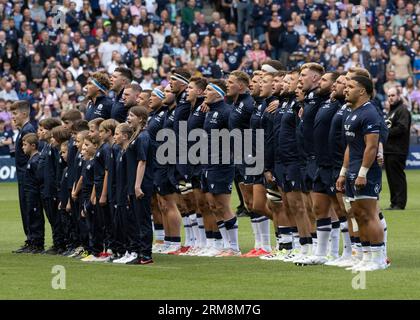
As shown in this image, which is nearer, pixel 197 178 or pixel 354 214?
pixel 354 214

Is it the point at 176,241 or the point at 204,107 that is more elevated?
the point at 204,107

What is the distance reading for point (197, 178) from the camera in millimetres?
18328

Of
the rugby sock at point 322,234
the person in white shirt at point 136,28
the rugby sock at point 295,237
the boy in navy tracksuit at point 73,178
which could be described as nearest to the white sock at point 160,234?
the boy in navy tracksuit at point 73,178

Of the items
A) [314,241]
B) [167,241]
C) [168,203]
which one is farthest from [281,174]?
[167,241]

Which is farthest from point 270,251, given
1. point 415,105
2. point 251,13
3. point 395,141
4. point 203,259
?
point 251,13

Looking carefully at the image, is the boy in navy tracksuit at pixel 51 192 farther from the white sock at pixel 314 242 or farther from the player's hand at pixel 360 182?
the player's hand at pixel 360 182

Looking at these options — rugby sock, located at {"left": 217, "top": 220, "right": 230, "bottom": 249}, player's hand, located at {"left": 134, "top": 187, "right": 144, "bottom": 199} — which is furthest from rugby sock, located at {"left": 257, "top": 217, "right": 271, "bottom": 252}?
player's hand, located at {"left": 134, "top": 187, "right": 144, "bottom": 199}

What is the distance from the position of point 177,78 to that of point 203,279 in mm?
4779

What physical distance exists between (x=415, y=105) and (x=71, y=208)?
2077 cm

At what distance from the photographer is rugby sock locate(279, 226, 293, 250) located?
57.0 ft

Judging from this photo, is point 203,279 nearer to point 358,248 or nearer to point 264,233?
point 358,248

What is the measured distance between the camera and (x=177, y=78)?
61.3 ft

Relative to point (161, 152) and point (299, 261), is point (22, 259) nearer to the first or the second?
point (161, 152)

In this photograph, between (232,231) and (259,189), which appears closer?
(259,189)
